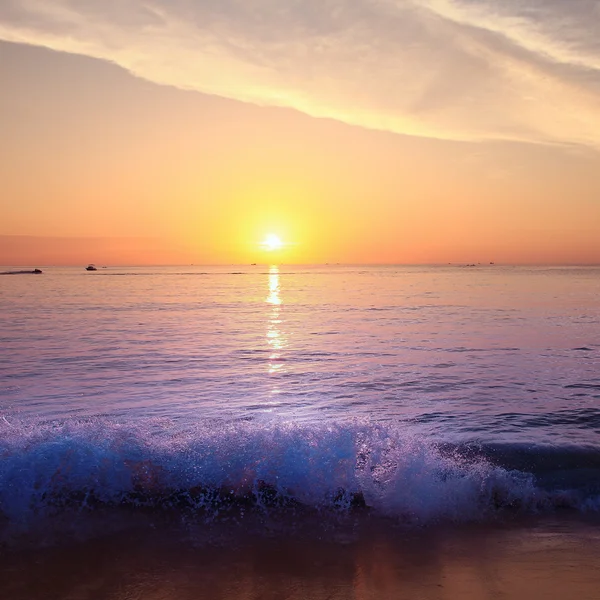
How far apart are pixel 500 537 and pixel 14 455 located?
7.19 meters

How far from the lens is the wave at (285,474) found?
7.63 metres

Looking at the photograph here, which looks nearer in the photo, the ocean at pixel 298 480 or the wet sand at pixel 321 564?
the wet sand at pixel 321 564

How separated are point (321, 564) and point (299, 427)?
3.61 metres

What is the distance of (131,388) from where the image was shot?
1446cm

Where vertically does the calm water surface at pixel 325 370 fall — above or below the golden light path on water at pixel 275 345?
above

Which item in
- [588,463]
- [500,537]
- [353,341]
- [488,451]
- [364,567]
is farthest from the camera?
[353,341]

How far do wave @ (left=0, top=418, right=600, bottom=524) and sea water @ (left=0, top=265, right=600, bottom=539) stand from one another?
0.03m

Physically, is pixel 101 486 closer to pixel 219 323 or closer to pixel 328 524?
pixel 328 524

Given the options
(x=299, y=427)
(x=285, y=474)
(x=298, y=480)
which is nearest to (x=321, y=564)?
(x=298, y=480)

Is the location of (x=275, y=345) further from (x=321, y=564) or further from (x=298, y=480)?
(x=321, y=564)

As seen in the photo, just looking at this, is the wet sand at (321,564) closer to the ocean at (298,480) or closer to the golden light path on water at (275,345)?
the ocean at (298,480)

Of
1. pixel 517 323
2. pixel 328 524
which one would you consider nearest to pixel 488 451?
pixel 328 524

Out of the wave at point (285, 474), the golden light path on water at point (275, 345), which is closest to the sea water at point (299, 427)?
the wave at point (285, 474)

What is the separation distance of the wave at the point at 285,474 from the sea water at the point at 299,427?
0.03m
